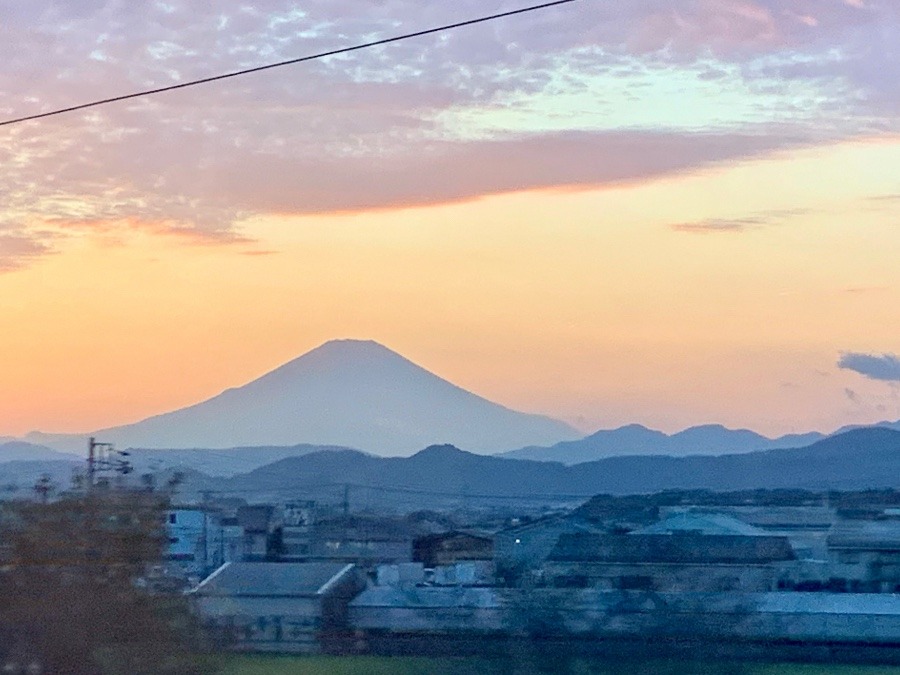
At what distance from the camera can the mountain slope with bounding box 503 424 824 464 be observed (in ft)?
43.5

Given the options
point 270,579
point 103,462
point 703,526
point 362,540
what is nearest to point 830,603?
point 703,526

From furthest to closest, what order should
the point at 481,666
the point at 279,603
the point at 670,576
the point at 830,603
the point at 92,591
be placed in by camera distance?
the point at 92,591
the point at 279,603
the point at 670,576
the point at 481,666
the point at 830,603

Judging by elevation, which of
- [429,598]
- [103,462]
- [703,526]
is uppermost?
[103,462]

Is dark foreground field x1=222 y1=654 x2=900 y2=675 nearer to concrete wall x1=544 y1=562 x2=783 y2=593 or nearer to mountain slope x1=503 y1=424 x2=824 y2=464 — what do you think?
concrete wall x1=544 y1=562 x2=783 y2=593

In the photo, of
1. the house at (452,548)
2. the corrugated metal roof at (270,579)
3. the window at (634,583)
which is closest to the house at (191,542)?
the corrugated metal roof at (270,579)

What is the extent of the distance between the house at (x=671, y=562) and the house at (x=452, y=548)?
593 mm

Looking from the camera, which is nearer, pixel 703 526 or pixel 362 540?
pixel 703 526

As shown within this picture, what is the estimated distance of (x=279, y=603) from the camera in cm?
945

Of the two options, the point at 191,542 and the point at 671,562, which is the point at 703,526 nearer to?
the point at 671,562

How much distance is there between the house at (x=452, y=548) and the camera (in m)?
9.77

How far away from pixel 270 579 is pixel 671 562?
2896 millimetres

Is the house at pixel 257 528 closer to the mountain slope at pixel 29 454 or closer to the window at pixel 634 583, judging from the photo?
the mountain slope at pixel 29 454

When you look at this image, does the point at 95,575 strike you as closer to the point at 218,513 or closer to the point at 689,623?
the point at 218,513

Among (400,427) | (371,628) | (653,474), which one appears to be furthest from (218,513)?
(400,427)
